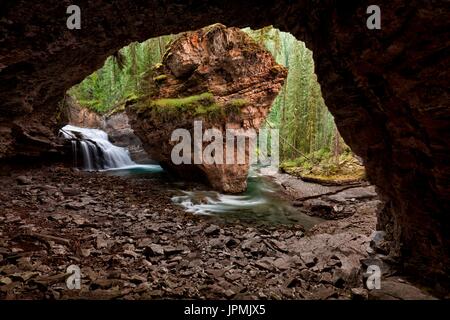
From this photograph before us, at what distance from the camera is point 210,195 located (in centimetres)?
1367

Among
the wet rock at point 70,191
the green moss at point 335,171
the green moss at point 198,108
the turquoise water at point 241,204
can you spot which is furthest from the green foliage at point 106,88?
the wet rock at point 70,191

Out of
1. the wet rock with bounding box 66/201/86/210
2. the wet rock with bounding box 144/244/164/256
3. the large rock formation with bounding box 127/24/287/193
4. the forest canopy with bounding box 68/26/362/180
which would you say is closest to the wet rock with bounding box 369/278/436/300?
the wet rock with bounding box 144/244/164/256

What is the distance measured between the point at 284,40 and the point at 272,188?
3891cm

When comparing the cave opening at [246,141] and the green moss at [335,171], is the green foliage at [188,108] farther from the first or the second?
the green moss at [335,171]

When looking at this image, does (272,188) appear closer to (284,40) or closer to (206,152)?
(206,152)

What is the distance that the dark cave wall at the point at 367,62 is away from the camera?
3199 millimetres

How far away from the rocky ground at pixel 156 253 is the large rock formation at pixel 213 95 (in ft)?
16.1

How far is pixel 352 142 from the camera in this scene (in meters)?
5.27

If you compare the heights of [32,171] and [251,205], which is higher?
[32,171]

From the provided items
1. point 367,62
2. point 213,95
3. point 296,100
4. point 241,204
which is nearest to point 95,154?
point 213,95

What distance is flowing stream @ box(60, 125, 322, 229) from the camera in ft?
36.4

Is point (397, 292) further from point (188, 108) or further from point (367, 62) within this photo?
point (188, 108)

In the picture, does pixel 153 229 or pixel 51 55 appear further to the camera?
pixel 153 229
